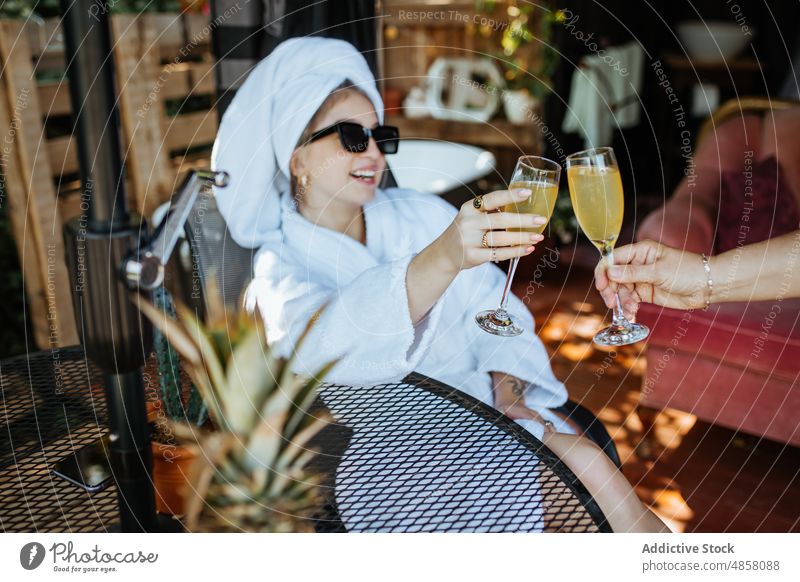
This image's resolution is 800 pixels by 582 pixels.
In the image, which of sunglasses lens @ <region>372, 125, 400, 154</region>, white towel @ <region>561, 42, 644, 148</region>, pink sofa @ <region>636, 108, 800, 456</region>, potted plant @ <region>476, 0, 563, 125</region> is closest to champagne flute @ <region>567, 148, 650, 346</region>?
sunglasses lens @ <region>372, 125, 400, 154</region>

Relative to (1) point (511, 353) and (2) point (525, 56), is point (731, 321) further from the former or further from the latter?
(2) point (525, 56)

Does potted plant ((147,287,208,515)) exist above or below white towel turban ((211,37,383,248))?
below

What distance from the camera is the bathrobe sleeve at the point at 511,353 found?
51.6 inches

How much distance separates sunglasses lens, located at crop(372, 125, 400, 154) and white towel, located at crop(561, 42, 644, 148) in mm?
2306

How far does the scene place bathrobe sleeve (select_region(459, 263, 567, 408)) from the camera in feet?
4.30

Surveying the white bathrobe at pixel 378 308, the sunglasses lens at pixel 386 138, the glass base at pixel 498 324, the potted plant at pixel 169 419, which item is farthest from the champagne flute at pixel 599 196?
the potted plant at pixel 169 419

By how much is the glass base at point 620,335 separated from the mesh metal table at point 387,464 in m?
0.19

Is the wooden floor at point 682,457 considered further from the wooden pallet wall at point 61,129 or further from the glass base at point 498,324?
the wooden pallet wall at point 61,129

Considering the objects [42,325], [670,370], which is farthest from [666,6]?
[42,325]

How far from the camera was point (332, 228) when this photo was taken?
4.36 ft

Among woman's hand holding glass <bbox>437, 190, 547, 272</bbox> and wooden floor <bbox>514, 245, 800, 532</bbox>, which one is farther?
wooden floor <bbox>514, 245, 800, 532</bbox>

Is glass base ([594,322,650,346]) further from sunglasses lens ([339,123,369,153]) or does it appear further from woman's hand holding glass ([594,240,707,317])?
sunglasses lens ([339,123,369,153])

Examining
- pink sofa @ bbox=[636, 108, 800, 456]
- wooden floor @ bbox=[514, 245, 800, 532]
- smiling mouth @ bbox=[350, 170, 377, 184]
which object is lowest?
wooden floor @ bbox=[514, 245, 800, 532]
